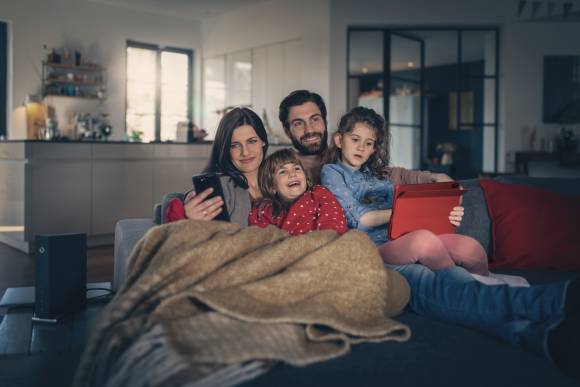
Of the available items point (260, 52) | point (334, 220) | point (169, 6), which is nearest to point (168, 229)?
point (334, 220)

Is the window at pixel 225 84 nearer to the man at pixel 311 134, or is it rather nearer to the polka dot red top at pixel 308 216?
the man at pixel 311 134

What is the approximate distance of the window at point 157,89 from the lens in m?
8.14

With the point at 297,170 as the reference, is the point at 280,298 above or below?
below

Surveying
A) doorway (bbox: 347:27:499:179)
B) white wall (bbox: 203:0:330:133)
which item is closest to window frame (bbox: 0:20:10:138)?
white wall (bbox: 203:0:330:133)

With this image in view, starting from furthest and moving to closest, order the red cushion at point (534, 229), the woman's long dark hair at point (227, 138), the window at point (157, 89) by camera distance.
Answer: the window at point (157, 89), the red cushion at point (534, 229), the woman's long dark hair at point (227, 138)

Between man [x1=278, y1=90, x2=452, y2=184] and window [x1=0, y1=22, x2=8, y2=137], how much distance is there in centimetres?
561

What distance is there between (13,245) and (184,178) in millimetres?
1661

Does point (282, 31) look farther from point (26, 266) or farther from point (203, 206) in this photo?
point (203, 206)

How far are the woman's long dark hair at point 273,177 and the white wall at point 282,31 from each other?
4583mm

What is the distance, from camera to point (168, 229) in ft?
5.03

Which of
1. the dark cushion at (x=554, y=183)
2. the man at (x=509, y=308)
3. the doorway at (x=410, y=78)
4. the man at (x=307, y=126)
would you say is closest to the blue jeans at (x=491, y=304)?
the man at (x=509, y=308)

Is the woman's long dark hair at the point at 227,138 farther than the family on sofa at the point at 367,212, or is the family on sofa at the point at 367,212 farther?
the woman's long dark hair at the point at 227,138

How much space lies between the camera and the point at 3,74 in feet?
22.7

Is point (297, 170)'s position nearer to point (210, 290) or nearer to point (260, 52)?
point (210, 290)
